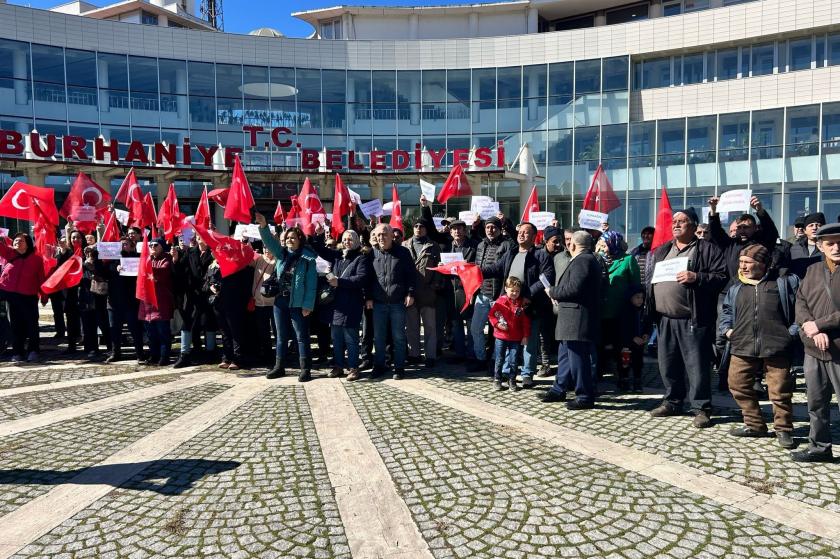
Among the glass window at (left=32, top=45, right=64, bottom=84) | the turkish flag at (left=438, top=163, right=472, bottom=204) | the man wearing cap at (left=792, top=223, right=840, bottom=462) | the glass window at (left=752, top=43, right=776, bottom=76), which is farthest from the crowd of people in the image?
the glass window at (left=752, top=43, right=776, bottom=76)

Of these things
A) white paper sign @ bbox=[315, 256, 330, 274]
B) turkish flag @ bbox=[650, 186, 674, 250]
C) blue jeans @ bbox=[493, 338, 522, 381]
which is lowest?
blue jeans @ bbox=[493, 338, 522, 381]

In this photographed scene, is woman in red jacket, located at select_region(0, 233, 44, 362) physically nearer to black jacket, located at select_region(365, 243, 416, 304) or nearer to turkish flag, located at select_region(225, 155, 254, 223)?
turkish flag, located at select_region(225, 155, 254, 223)

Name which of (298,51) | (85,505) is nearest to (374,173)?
(298,51)

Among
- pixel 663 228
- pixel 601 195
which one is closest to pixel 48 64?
pixel 601 195

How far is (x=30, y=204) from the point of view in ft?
31.6

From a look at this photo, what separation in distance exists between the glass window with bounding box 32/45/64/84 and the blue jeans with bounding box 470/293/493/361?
2598 centimetres

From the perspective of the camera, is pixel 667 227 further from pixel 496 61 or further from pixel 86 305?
pixel 496 61

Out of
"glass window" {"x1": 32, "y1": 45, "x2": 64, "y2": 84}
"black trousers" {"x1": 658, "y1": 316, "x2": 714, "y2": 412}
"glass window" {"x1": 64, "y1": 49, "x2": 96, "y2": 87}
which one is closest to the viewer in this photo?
"black trousers" {"x1": 658, "y1": 316, "x2": 714, "y2": 412}

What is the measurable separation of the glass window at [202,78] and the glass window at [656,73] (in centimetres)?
2143

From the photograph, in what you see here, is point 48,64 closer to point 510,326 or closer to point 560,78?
point 560,78

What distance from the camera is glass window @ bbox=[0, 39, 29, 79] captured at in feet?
78.4

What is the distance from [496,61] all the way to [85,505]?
93.6 feet

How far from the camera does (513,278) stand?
647cm

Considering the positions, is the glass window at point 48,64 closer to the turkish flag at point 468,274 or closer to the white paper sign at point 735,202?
the turkish flag at point 468,274
